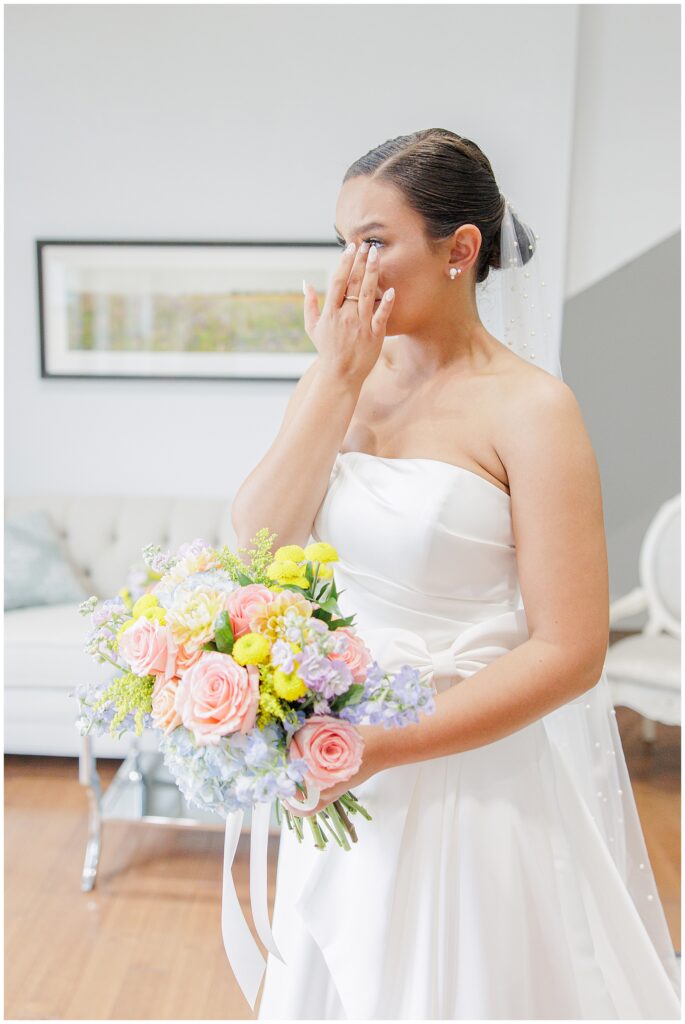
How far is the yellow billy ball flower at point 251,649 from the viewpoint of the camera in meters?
0.89

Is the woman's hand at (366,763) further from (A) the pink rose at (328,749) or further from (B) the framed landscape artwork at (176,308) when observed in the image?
(B) the framed landscape artwork at (176,308)

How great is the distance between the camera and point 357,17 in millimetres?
3861

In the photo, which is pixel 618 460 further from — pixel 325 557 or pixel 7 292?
pixel 325 557

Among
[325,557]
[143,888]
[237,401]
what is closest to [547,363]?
[325,557]

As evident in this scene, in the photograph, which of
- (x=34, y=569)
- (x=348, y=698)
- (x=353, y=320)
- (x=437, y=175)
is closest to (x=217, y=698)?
(x=348, y=698)

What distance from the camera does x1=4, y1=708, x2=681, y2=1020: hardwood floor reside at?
211cm

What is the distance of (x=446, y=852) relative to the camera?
3.84 feet

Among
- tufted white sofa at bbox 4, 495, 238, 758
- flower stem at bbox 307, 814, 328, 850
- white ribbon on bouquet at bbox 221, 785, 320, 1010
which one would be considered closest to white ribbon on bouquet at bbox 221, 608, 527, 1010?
white ribbon on bouquet at bbox 221, 785, 320, 1010

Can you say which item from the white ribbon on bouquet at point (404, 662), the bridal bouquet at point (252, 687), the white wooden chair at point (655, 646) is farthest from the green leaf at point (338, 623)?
the white wooden chair at point (655, 646)

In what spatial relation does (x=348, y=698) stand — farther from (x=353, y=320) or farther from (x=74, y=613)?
(x=74, y=613)

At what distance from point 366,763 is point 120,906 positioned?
187 centimetres

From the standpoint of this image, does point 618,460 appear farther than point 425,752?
Yes

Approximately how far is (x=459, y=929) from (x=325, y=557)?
1.94 ft

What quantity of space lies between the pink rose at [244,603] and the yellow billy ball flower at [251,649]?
0.03m
